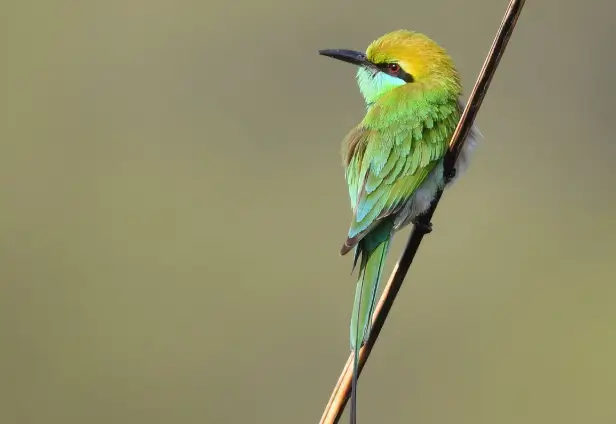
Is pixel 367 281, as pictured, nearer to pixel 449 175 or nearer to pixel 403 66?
pixel 449 175

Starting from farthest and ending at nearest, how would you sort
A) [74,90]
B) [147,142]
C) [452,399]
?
[74,90]
[147,142]
[452,399]

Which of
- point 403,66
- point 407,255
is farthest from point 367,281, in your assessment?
point 403,66

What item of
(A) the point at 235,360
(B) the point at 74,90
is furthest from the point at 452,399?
(B) the point at 74,90

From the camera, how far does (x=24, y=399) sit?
17.8 ft

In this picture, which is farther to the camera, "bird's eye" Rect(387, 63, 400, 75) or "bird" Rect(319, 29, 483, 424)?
"bird's eye" Rect(387, 63, 400, 75)

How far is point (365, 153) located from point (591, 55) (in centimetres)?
510

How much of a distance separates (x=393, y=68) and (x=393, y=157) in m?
0.30

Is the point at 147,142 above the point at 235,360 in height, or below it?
above

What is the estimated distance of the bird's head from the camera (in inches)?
87.3

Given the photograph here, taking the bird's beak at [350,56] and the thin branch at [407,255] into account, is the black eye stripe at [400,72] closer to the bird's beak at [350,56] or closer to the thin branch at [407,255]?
the bird's beak at [350,56]

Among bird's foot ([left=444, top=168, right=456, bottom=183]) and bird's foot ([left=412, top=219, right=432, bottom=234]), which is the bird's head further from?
bird's foot ([left=412, top=219, right=432, bottom=234])

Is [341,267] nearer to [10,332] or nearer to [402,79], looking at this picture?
[10,332]

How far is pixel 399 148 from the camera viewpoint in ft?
6.76

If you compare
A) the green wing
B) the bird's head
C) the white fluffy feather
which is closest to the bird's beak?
the bird's head
